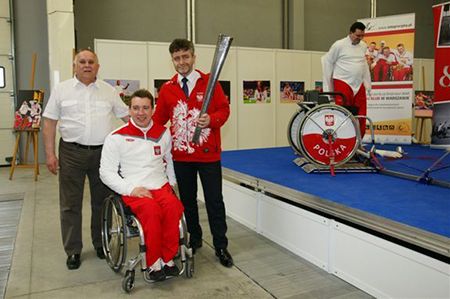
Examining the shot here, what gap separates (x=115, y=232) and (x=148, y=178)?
427 mm

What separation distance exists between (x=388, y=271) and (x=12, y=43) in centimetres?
718

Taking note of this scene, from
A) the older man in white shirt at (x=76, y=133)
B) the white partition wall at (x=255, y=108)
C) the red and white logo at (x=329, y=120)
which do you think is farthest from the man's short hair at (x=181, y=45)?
the white partition wall at (x=255, y=108)

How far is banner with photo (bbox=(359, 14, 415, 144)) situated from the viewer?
6.12m

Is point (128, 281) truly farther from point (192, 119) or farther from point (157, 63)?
point (157, 63)

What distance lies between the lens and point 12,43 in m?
7.30

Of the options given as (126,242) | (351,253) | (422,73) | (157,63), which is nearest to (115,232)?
(126,242)

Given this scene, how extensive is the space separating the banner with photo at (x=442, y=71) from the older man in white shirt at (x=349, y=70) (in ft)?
2.43

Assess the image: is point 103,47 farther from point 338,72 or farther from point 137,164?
point 137,164

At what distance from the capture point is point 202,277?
2611mm

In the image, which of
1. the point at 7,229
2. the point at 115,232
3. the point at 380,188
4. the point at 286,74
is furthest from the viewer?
the point at 286,74

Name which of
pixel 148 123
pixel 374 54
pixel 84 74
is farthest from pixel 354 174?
pixel 374 54

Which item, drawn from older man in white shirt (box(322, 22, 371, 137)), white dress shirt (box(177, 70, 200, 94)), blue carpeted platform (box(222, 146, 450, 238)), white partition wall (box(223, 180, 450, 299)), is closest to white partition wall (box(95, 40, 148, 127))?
blue carpeted platform (box(222, 146, 450, 238))

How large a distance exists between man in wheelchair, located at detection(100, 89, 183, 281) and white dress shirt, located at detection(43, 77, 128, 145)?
25 centimetres

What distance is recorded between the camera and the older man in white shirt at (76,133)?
2.74 metres
